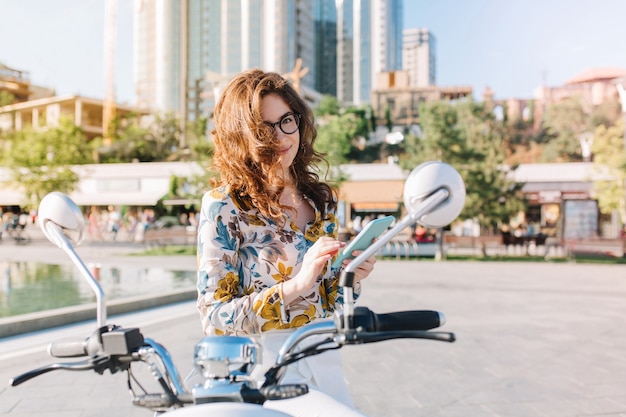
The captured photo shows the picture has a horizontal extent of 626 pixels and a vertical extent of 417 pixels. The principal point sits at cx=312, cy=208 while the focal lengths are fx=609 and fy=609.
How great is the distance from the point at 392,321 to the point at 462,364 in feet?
15.1

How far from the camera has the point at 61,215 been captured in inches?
57.3

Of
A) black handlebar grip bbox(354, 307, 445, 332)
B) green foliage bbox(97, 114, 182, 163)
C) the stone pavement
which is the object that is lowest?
the stone pavement

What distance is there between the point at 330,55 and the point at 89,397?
13818cm

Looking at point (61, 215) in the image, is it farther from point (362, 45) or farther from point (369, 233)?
point (362, 45)

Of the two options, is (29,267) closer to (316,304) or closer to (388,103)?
(316,304)

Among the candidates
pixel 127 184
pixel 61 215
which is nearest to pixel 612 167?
pixel 61 215

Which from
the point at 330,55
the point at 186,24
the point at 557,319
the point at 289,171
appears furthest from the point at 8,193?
the point at 330,55

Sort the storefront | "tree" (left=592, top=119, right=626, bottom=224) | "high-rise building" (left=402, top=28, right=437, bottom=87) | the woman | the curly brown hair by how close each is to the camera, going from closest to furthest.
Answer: the woman < the curly brown hair < "tree" (left=592, top=119, right=626, bottom=224) < the storefront < "high-rise building" (left=402, top=28, right=437, bottom=87)

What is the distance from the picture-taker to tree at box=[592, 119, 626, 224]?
2419 cm

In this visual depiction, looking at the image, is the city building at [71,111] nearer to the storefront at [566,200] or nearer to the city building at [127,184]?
the city building at [127,184]

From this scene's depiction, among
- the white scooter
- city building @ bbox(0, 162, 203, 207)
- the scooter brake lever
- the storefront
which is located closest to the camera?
the white scooter

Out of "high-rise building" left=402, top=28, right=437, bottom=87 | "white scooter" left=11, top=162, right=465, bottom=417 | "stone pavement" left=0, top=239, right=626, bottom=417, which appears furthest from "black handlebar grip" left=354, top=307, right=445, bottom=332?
"high-rise building" left=402, top=28, right=437, bottom=87

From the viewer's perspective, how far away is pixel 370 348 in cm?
616

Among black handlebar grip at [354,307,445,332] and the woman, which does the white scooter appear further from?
the woman
